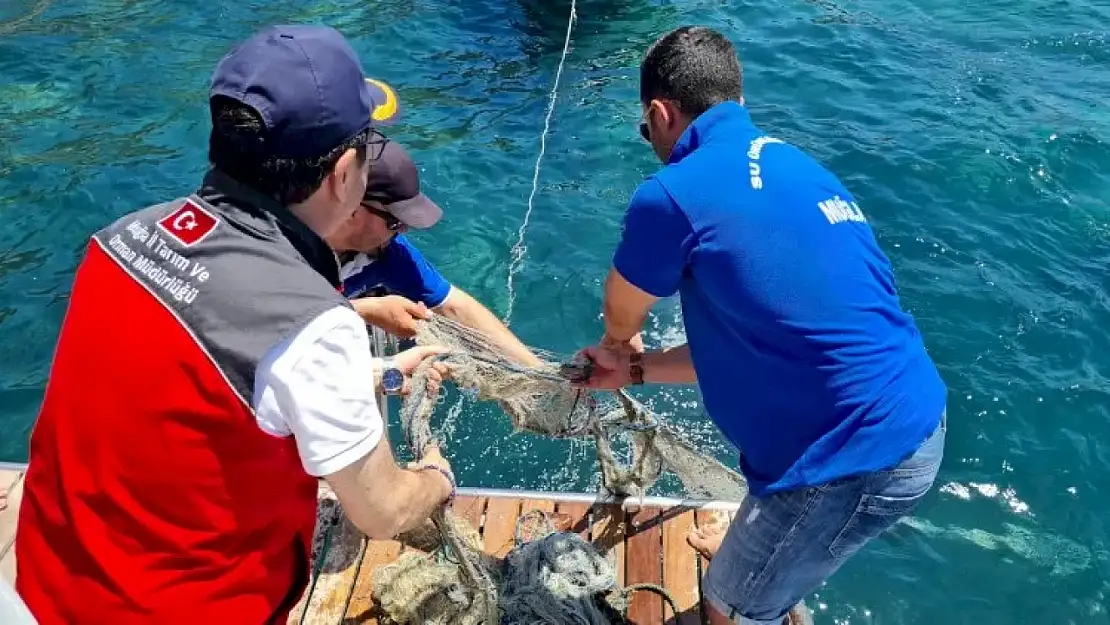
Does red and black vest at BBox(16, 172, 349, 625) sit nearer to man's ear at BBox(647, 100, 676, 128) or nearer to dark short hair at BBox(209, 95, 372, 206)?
dark short hair at BBox(209, 95, 372, 206)

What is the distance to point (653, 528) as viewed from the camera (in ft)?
13.4

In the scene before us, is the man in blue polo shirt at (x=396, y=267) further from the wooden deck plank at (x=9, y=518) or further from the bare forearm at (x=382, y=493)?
the wooden deck plank at (x=9, y=518)

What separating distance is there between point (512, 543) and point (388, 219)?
1586mm

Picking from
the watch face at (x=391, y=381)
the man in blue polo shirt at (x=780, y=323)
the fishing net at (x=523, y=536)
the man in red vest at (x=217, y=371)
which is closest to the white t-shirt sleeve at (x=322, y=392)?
the man in red vest at (x=217, y=371)

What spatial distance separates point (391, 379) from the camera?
9.43 feet

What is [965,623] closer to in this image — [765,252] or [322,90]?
[765,252]

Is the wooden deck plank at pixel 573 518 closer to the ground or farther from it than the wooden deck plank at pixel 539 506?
farther from it

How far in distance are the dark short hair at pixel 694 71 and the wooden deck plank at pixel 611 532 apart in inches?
78.2

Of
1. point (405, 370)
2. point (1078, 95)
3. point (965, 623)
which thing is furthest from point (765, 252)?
point (1078, 95)

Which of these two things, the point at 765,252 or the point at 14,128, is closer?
the point at 765,252

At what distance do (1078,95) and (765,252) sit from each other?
8.46m

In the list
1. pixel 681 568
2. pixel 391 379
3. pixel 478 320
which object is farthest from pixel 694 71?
pixel 681 568

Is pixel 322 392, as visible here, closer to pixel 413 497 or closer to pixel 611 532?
pixel 413 497

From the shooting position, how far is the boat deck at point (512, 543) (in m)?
3.70
